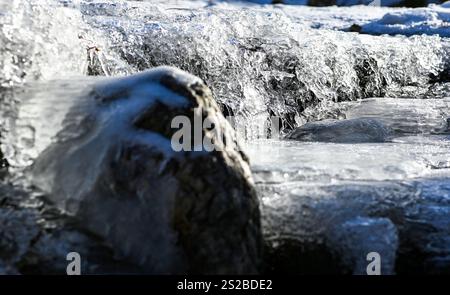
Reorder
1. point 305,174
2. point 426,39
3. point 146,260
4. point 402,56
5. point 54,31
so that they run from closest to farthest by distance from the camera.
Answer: point 146,260 < point 305,174 < point 54,31 < point 402,56 < point 426,39

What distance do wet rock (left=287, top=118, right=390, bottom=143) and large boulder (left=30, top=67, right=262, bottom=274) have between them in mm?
1697

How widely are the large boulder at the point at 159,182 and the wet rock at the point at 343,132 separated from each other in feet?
→ 5.57

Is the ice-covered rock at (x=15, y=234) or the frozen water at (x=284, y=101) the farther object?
the frozen water at (x=284, y=101)

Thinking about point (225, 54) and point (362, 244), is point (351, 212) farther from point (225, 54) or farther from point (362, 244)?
point (225, 54)

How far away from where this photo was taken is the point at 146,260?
80.2 inches

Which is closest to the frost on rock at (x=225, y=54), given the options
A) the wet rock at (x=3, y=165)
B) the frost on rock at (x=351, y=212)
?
the wet rock at (x=3, y=165)

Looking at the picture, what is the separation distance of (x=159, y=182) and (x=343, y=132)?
2.12 m

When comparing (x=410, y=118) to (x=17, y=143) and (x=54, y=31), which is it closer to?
(x=54, y=31)

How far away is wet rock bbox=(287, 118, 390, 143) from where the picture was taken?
3867mm

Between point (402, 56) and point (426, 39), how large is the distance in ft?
3.72

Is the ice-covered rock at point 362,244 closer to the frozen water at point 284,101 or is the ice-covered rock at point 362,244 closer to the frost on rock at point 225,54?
the frozen water at point 284,101

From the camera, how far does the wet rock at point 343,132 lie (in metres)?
3.87

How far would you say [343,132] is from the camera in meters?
3.96

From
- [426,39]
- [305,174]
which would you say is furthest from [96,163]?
[426,39]
